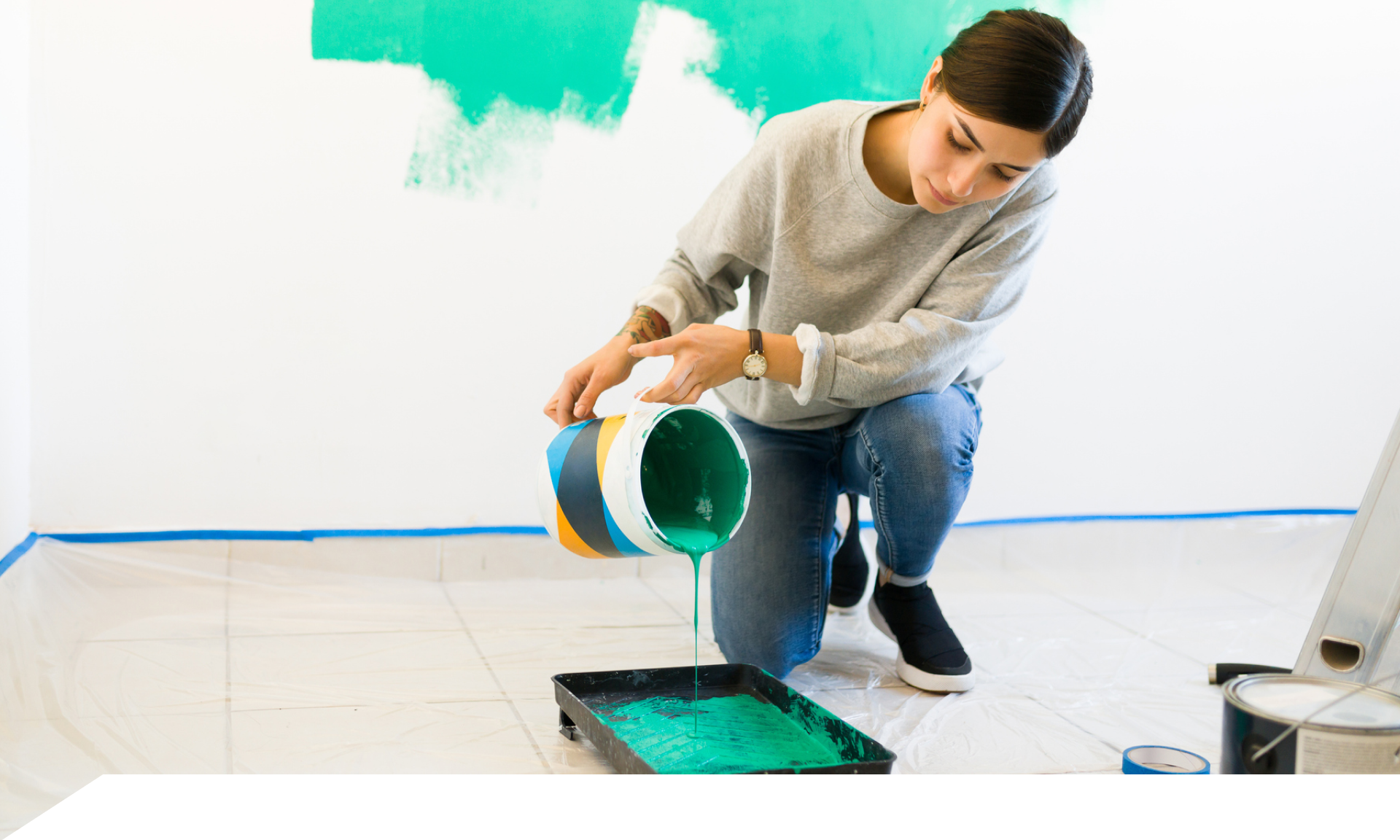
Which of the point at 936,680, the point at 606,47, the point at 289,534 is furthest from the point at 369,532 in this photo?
the point at 936,680

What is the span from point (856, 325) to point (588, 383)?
0.39 metres

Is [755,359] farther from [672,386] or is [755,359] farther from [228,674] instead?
[228,674]

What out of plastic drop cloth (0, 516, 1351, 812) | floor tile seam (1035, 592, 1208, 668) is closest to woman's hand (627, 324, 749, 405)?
plastic drop cloth (0, 516, 1351, 812)

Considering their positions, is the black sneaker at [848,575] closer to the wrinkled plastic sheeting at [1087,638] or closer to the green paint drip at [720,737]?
the wrinkled plastic sheeting at [1087,638]

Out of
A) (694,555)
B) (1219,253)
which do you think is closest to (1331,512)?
(1219,253)

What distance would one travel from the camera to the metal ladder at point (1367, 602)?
38.7 inches

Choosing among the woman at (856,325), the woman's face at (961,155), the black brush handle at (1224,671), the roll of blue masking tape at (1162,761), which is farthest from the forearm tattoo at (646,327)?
the black brush handle at (1224,671)

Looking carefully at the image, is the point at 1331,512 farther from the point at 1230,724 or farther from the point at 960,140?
the point at 1230,724

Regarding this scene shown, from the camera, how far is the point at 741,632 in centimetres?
147

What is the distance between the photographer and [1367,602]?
3.29ft

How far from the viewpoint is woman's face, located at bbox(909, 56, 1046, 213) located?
1175 mm

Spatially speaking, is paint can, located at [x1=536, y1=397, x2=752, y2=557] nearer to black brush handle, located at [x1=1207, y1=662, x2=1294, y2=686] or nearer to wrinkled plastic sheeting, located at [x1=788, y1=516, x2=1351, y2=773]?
wrinkled plastic sheeting, located at [x1=788, y1=516, x2=1351, y2=773]

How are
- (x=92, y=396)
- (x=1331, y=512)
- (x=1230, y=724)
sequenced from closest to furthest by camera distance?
(x=1230, y=724)
(x=92, y=396)
(x=1331, y=512)
